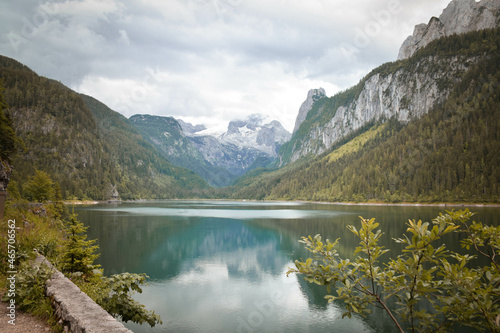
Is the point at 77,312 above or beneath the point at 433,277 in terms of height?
beneath

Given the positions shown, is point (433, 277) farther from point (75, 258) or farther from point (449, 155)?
point (449, 155)

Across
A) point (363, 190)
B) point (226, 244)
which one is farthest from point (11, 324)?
point (363, 190)

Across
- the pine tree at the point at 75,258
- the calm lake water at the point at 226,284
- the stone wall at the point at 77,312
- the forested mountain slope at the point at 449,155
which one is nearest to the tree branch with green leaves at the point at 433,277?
the calm lake water at the point at 226,284

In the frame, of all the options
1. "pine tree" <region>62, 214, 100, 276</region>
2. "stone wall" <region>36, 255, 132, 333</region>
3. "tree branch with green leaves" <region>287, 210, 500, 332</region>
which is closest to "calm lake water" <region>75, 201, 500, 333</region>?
"tree branch with green leaves" <region>287, 210, 500, 332</region>

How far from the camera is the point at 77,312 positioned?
7.27 meters

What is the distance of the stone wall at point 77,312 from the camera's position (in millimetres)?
6481

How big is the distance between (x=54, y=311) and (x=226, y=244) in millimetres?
35919

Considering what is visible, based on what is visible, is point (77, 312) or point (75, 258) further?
point (75, 258)

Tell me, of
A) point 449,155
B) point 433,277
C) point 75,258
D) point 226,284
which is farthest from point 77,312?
point 449,155

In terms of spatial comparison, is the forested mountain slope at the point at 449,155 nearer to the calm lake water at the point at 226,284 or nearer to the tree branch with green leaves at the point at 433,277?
the calm lake water at the point at 226,284

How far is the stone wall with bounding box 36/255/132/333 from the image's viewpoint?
6481mm

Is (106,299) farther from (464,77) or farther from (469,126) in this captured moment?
(464,77)

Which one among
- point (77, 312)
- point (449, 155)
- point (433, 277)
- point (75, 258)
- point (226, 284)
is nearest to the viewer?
point (433, 277)

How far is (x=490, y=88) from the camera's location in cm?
16375
